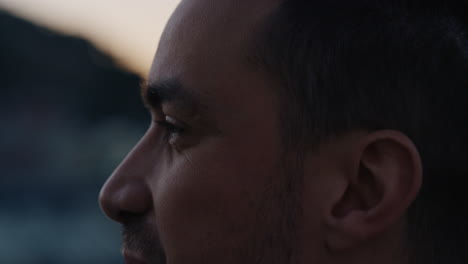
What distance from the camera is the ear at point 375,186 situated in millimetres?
1669

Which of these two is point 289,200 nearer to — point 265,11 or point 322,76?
point 322,76

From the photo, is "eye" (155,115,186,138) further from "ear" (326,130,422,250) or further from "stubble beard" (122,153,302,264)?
"ear" (326,130,422,250)

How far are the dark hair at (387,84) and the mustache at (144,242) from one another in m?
0.46

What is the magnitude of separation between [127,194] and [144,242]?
14 cm

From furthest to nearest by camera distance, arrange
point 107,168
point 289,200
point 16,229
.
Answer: point 107,168 → point 16,229 → point 289,200

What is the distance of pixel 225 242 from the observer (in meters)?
1.73

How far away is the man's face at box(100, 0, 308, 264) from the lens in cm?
172

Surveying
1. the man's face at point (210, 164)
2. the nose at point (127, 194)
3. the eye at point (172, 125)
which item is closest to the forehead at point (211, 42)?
the man's face at point (210, 164)

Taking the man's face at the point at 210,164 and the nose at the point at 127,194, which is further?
the nose at the point at 127,194

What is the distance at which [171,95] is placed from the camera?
5.92ft

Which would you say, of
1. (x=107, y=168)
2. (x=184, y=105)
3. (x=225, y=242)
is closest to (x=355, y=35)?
(x=184, y=105)

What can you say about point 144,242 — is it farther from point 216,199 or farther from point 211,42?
point 211,42

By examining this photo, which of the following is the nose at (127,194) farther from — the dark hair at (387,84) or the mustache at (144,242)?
the dark hair at (387,84)

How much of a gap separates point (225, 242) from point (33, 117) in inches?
568
